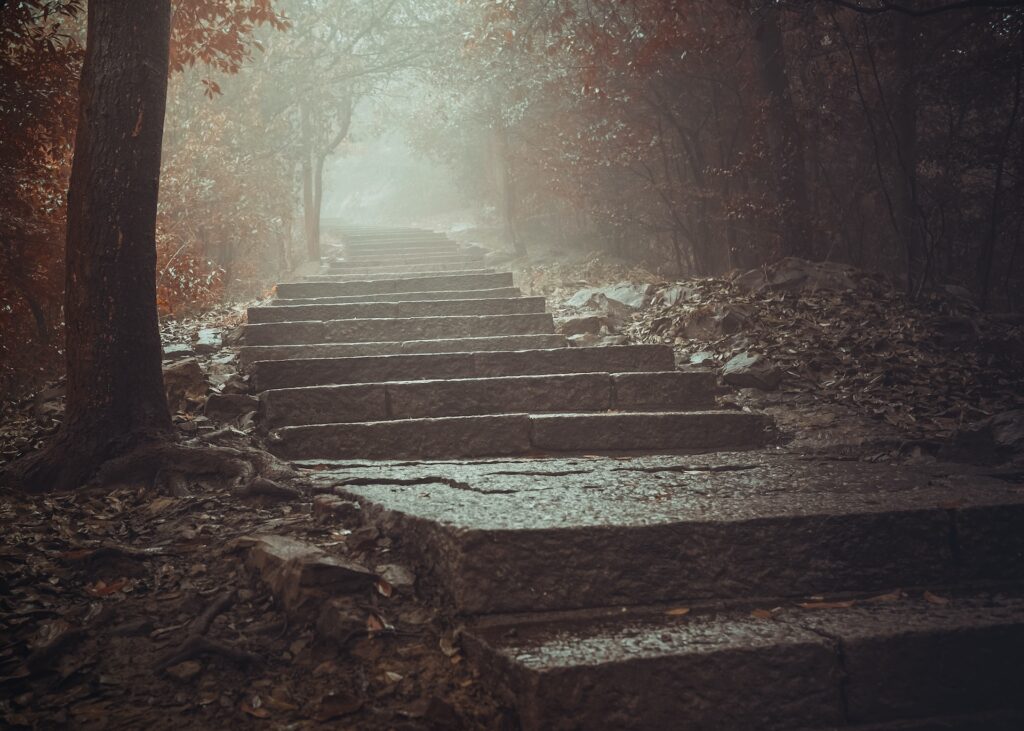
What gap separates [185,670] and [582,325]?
17.3 feet

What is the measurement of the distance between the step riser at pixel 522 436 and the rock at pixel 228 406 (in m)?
0.51

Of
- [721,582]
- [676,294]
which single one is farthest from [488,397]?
[676,294]

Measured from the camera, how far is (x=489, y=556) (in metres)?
2.62

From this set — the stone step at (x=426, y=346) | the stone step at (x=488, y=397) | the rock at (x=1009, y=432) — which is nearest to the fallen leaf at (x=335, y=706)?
the stone step at (x=488, y=397)

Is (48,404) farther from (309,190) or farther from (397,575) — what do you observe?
(309,190)

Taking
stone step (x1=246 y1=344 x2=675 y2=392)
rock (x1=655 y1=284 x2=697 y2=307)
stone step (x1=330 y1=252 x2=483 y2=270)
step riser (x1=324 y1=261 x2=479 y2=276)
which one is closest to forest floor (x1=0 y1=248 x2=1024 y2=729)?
stone step (x1=246 y1=344 x2=675 y2=392)

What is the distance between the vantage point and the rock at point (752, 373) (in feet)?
17.4

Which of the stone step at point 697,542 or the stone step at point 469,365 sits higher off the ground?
the stone step at point 469,365

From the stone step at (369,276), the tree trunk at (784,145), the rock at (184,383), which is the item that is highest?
the tree trunk at (784,145)

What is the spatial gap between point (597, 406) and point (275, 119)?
11298mm

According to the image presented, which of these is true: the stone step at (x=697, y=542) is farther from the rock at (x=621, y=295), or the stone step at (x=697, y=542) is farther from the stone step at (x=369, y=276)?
the stone step at (x=369, y=276)

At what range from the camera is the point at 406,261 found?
13.8 m

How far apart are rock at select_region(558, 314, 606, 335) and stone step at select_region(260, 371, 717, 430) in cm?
199

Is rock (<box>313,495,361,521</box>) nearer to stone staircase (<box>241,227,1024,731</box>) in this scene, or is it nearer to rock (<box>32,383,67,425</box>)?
stone staircase (<box>241,227,1024,731</box>)
